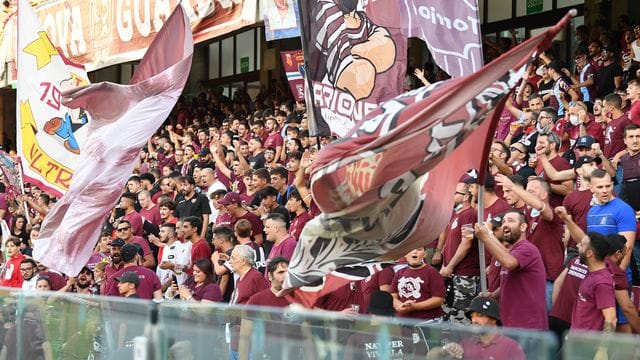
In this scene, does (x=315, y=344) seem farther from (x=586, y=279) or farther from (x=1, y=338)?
(x=1, y=338)

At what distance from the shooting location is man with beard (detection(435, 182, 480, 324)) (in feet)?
29.2

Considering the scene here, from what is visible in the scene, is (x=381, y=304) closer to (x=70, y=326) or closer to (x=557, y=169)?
(x=70, y=326)

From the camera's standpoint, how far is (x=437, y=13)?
8672 millimetres

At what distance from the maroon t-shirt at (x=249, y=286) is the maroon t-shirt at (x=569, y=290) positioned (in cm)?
226

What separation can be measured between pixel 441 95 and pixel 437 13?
2.17 m

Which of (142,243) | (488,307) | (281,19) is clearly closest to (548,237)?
(488,307)

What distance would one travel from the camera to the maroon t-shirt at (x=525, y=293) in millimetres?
7738

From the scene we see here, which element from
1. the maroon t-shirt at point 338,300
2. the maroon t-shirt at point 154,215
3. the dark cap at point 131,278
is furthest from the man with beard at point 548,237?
the maroon t-shirt at point 154,215

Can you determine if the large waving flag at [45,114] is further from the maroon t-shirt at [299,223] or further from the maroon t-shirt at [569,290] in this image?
the maroon t-shirt at [569,290]

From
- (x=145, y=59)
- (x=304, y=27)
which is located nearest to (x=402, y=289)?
(x=304, y=27)

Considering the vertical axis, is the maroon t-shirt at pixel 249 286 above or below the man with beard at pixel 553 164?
below

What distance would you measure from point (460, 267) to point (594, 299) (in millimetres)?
1793

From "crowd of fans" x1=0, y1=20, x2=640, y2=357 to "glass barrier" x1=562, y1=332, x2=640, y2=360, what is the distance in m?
0.78

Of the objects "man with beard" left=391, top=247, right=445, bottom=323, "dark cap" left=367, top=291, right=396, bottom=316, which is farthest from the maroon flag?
"dark cap" left=367, top=291, right=396, bottom=316
